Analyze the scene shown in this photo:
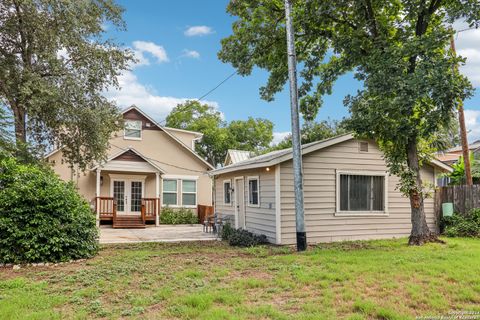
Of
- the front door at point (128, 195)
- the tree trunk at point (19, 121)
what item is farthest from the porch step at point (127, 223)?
the tree trunk at point (19, 121)

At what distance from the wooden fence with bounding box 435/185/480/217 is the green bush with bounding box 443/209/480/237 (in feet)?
1.02

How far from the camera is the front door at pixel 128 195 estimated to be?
18047mm

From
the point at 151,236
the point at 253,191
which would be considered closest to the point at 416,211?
the point at 253,191

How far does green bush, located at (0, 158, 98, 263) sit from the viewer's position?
24.6ft

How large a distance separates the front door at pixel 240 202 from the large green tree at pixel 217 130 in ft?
83.6

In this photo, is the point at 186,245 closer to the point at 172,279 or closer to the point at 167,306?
the point at 172,279

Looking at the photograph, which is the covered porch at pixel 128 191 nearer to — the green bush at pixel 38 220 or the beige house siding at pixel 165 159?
the beige house siding at pixel 165 159

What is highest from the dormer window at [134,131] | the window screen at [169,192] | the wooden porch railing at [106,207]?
the dormer window at [134,131]

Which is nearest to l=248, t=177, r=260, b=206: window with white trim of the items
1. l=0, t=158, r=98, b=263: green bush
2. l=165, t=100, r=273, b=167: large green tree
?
l=0, t=158, r=98, b=263: green bush

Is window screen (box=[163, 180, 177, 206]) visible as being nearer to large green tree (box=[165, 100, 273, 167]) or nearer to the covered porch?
the covered porch

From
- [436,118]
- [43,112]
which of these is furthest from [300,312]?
[43,112]

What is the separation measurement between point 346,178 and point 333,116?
2301cm

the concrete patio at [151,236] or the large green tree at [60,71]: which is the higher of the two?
the large green tree at [60,71]

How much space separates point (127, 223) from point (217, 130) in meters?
23.1
